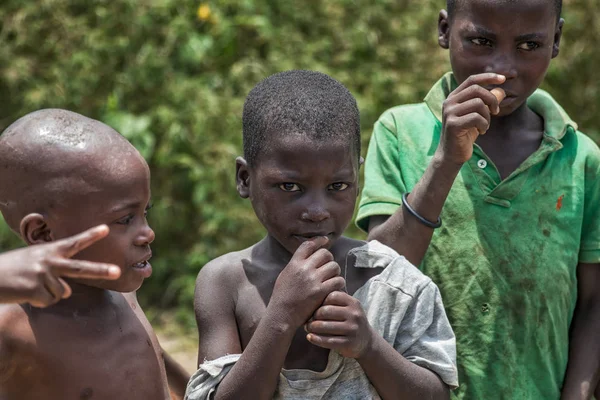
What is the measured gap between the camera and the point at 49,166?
199 centimetres

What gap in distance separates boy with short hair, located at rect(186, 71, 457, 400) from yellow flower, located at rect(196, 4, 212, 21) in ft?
11.0

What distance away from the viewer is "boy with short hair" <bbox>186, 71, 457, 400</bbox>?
6.72ft

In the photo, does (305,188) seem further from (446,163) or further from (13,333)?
(13,333)

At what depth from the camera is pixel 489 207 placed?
102 inches

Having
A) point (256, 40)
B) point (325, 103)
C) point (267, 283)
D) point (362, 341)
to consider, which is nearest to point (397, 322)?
point (362, 341)

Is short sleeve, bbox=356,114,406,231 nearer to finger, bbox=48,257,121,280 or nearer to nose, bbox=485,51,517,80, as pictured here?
nose, bbox=485,51,517,80

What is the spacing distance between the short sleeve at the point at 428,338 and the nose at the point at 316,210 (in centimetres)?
31

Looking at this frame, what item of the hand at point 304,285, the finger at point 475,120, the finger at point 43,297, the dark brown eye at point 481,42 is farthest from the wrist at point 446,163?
the finger at point 43,297

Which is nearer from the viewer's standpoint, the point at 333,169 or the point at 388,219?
the point at 333,169

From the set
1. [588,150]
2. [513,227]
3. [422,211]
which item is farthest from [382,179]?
[588,150]

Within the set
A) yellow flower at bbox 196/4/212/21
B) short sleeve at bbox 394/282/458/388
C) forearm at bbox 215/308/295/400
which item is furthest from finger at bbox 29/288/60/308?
yellow flower at bbox 196/4/212/21

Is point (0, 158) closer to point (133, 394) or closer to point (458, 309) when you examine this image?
point (133, 394)

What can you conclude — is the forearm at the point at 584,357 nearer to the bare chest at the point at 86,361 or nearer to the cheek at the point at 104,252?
the bare chest at the point at 86,361

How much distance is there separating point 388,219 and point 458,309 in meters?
0.32
